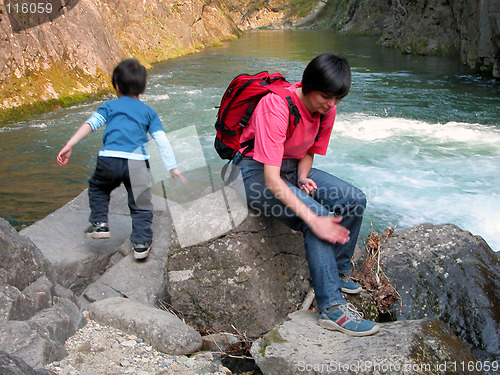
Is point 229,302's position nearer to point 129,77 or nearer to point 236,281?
point 236,281

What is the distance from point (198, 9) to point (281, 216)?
30.2 meters

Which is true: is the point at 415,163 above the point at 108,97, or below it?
below

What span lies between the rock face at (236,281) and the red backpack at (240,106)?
58 cm

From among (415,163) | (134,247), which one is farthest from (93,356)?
(415,163)

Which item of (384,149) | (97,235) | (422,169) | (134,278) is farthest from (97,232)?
(384,149)

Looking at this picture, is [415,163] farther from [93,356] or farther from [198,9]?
[198,9]

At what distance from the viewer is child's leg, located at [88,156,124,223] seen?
3.71 m

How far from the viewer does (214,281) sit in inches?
119

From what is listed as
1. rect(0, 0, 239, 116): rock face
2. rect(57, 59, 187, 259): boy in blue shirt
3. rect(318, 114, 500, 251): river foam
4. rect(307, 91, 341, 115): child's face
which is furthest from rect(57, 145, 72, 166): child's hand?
rect(0, 0, 239, 116): rock face

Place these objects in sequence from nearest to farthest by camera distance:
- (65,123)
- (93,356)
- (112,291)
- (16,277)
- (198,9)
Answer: (93,356) → (16,277) → (112,291) → (65,123) → (198,9)

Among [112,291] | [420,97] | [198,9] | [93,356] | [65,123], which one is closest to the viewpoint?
[93,356]

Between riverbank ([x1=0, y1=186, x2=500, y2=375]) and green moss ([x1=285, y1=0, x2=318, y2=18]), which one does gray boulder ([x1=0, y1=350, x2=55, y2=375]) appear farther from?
green moss ([x1=285, y1=0, x2=318, y2=18])

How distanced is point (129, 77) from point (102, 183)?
95 centimetres

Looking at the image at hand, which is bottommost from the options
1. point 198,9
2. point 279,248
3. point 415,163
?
point 415,163
